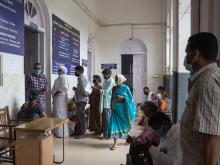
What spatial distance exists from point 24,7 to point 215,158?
14.6 ft

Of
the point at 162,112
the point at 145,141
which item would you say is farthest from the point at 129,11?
the point at 145,141

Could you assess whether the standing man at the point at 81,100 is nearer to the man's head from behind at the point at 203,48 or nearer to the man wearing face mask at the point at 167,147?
the man wearing face mask at the point at 167,147

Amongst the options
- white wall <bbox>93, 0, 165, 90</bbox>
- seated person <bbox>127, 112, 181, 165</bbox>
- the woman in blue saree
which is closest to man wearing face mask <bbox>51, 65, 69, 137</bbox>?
the woman in blue saree

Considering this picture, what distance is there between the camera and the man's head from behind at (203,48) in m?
1.37

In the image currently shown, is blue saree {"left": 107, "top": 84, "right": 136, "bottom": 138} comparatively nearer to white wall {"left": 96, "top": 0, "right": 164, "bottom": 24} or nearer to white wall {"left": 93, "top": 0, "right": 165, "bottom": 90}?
white wall {"left": 93, "top": 0, "right": 165, "bottom": 90}

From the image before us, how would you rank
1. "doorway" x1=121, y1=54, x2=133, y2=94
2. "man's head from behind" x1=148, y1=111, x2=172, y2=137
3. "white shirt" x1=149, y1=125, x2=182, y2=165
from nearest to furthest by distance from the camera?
"white shirt" x1=149, y1=125, x2=182, y2=165, "man's head from behind" x1=148, y1=111, x2=172, y2=137, "doorway" x1=121, y1=54, x2=133, y2=94

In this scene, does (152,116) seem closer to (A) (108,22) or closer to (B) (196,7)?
(B) (196,7)

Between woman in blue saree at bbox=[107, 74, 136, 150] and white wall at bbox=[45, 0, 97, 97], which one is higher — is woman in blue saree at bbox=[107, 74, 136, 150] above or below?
below

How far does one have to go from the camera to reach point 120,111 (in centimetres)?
474

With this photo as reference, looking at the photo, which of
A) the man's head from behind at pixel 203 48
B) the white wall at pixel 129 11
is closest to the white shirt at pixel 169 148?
the man's head from behind at pixel 203 48

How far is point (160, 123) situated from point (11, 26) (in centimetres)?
286

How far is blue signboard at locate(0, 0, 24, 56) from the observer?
159 inches

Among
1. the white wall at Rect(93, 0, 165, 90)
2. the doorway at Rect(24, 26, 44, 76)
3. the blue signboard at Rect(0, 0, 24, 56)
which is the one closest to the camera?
the blue signboard at Rect(0, 0, 24, 56)

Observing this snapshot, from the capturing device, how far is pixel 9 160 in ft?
12.0
